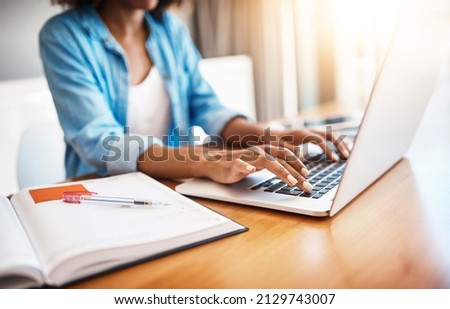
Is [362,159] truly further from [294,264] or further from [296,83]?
[296,83]

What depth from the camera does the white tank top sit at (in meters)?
1.07

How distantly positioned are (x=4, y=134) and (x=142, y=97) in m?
0.65

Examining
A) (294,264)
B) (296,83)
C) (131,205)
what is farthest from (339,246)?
(296,83)

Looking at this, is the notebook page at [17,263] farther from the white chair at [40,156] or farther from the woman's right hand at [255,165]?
the white chair at [40,156]

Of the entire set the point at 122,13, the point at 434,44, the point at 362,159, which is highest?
the point at 122,13

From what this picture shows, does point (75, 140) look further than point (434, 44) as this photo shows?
Yes

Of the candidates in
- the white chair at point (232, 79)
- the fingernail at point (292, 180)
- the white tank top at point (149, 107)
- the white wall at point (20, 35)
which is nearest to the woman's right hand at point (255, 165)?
the fingernail at point (292, 180)

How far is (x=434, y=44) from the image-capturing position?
2.05 ft

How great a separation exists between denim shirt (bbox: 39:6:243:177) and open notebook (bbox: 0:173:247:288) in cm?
18

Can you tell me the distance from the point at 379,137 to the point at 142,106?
671 millimetres

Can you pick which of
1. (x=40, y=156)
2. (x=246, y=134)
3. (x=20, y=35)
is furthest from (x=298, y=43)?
(x=40, y=156)

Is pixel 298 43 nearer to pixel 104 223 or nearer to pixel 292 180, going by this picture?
pixel 292 180

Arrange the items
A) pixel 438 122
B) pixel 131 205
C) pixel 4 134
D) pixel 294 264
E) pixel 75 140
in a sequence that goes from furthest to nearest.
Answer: pixel 4 134
pixel 438 122
pixel 75 140
pixel 131 205
pixel 294 264

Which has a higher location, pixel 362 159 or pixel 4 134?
pixel 362 159
